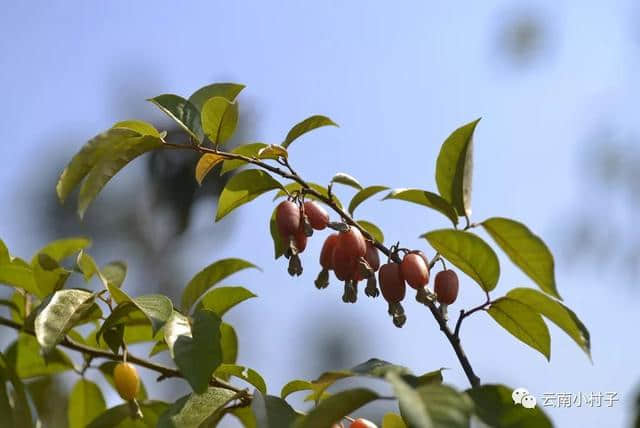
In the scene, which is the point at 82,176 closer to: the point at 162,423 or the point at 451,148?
the point at 162,423

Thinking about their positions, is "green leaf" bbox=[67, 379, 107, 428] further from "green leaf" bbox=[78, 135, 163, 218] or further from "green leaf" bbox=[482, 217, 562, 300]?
"green leaf" bbox=[482, 217, 562, 300]

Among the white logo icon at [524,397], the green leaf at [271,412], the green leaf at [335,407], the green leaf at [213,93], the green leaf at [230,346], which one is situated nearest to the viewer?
the green leaf at [335,407]

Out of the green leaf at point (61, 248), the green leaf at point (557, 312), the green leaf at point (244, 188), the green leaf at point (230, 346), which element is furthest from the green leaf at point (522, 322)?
the green leaf at point (61, 248)

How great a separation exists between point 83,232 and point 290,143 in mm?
9719

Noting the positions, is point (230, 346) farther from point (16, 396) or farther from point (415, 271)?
point (415, 271)

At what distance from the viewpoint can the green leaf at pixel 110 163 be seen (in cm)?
106

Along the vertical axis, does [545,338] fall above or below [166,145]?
below

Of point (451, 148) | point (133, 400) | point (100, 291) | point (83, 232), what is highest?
point (451, 148)

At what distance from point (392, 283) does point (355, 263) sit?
0.05m

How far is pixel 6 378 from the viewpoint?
121cm

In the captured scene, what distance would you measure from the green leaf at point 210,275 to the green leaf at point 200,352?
0.28m

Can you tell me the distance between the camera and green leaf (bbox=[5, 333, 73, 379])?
1.33m

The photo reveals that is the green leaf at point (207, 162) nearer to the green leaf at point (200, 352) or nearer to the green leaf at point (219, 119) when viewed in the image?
the green leaf at point (219, 119)

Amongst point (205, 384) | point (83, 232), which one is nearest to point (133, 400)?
point (205, 384)
